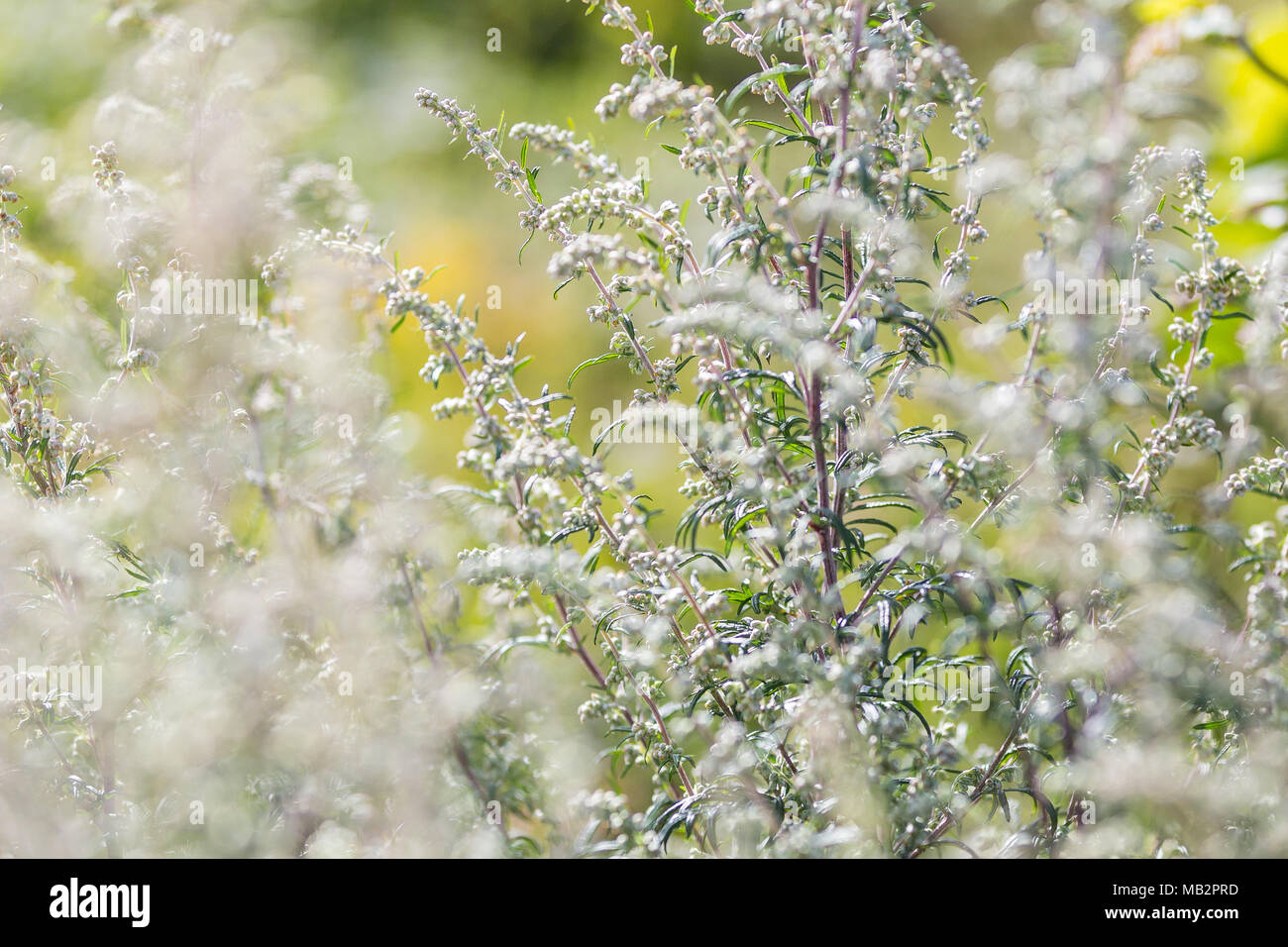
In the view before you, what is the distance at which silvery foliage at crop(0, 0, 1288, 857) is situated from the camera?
1064 mm

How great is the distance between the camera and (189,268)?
157 centimetres

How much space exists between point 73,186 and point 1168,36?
1.78m

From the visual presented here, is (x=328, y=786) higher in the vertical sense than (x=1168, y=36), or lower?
lower

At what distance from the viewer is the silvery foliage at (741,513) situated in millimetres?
1064

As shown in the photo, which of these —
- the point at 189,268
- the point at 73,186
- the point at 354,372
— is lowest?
the point at 354,372

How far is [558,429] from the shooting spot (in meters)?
1.34

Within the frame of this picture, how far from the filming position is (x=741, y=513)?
1222mm

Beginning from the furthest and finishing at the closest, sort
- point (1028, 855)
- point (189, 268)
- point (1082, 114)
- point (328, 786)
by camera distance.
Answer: point (189, 268) < point (328, 786) < point (1028, 855) < point (1082, 114)
